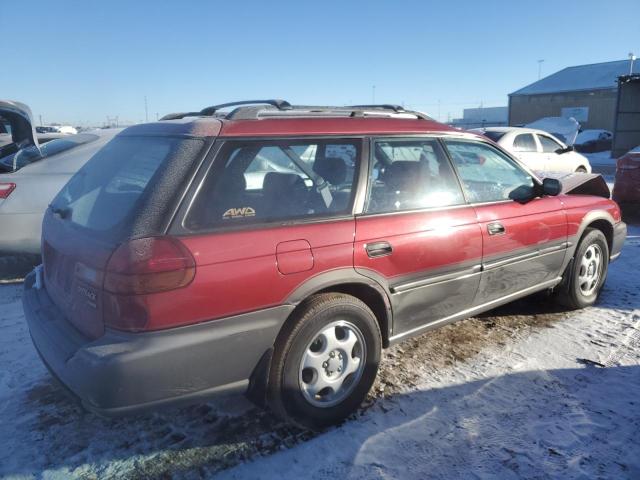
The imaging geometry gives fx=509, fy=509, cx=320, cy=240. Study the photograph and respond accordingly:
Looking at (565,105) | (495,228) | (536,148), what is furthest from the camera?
(565,105)

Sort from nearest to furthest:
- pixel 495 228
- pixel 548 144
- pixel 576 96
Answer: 1. pixel 495 228
2. pixel 548 144
3. pixel 576 96

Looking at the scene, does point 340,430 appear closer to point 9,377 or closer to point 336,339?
point 336,339

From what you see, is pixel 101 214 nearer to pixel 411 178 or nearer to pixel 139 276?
pixel 139 276

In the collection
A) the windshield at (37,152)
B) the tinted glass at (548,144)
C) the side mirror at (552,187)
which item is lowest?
the side mirror at (552,187)

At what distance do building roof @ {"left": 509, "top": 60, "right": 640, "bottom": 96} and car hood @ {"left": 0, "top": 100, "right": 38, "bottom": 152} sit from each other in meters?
41.2

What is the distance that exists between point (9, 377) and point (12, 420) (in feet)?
1.89

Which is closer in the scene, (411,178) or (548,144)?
(411,178)

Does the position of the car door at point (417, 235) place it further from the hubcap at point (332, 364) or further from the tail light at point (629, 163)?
the tail light at point (629, 163)

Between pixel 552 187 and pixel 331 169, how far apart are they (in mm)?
1972

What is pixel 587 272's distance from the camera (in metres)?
4.55

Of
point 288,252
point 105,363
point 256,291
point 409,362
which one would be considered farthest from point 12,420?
point 409,362

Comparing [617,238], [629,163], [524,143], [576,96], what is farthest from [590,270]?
[576,96]

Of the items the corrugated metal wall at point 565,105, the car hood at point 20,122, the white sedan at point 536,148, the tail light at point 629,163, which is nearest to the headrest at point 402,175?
the car hood at point 20,122

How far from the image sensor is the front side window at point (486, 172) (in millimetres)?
3592
